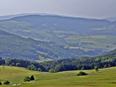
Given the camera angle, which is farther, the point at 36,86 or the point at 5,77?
the point at 5,77

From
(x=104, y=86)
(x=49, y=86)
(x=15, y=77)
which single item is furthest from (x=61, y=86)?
(x=15, y=77)

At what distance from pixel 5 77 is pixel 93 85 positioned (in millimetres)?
86953

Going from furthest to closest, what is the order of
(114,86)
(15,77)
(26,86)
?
(15,77) < (26,86) < (114,86)

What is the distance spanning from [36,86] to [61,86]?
941 centimetres

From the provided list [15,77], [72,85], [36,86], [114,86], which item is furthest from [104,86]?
[15,77]

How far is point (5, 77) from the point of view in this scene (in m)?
196

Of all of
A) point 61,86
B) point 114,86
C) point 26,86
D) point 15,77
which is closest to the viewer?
point 114,86

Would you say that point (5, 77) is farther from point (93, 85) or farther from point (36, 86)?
point (93, 85)

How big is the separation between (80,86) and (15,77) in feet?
265

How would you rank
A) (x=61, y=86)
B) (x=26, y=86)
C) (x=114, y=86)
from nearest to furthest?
1. (x=114, y=86)
2. (x=61, y=86)
3. (x=26, y=86)

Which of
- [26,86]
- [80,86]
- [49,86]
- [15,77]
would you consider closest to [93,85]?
[80,86]

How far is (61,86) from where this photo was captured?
118 m

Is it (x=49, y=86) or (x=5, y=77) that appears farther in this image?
(x=5, y=77)

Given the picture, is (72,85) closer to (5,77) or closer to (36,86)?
(36,86)
